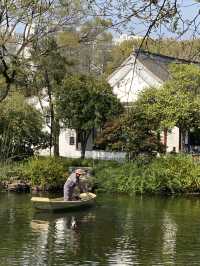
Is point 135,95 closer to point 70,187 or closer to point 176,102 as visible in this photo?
point 176,102

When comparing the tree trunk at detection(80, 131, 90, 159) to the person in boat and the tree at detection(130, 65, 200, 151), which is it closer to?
the tree at detection(130, 65, 200, 151)

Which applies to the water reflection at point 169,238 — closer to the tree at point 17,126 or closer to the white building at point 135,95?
the tree at point 17,126

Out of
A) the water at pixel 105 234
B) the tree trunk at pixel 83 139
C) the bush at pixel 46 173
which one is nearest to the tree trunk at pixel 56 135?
the tree trunk at pixel 83 139

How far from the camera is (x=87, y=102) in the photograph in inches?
1273

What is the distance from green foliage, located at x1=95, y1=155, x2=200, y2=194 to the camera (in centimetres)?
2814

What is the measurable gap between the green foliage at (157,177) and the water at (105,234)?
90.3 inches

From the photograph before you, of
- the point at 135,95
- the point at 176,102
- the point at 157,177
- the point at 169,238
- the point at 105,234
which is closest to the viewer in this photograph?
the point at 169,238

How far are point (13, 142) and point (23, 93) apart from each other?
4930 mm

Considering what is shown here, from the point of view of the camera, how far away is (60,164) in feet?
97.0

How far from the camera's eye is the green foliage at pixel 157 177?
92.3 feet

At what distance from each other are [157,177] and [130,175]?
4.22 ft

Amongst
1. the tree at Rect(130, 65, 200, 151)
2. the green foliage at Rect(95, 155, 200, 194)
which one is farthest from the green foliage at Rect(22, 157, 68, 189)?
the tree at Rect(130, 65, 200, 151)

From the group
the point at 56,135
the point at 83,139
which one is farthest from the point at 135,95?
the point at 56,135

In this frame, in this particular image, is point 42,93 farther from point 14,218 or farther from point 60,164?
point 14,218
